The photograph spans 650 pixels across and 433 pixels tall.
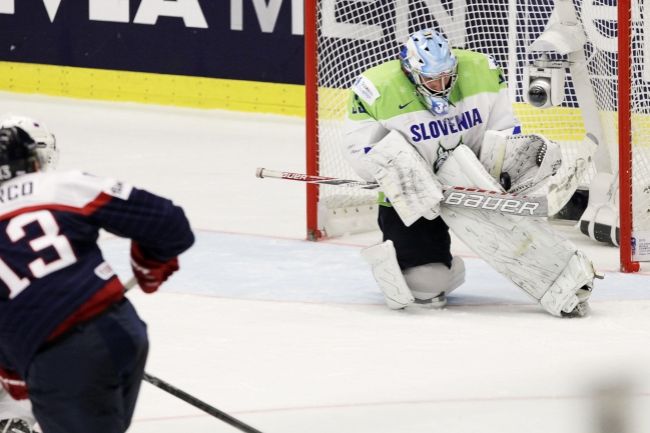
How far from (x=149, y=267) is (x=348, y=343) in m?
1.94

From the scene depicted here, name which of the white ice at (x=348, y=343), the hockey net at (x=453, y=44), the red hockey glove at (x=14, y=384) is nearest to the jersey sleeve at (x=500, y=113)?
the white ice at (x=348, y=343)

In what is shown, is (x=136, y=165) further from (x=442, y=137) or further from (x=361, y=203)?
(x=442, y=137)

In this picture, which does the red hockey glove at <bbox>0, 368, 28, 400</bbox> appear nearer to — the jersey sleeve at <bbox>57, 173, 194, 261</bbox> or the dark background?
the jersey sleeve at <bbox>57, 173, 194, 261</bbox>

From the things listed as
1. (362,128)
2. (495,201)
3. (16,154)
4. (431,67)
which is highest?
(16,154)

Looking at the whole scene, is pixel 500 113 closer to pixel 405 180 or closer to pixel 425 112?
pixel 425 112

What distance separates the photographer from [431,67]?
4926mm

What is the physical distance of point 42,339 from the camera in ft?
8.71

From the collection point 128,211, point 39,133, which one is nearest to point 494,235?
point 39,133

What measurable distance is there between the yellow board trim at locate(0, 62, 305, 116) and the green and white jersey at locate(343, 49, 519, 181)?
4368 millimetres

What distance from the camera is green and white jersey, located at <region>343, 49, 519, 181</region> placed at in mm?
5078

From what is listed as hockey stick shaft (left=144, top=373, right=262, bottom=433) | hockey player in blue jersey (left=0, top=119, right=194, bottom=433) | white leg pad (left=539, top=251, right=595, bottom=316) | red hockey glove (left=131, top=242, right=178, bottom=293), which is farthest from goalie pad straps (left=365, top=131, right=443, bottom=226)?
hockey player in blue jersey (left=0, top=119, right=194, bottom=433)

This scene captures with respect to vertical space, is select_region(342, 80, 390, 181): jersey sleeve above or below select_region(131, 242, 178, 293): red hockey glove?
below

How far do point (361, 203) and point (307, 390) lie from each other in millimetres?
2582

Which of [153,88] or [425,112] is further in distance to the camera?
[153,88]
